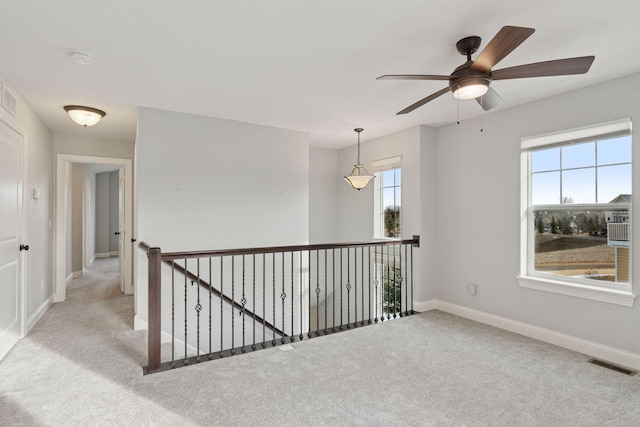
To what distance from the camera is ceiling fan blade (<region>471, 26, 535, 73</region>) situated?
1590mm

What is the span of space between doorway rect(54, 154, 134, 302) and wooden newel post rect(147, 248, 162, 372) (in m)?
2.30

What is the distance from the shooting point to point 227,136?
4168 mm

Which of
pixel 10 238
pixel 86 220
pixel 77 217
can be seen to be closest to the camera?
pixel 10 238

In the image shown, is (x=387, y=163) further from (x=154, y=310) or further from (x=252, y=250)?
(x=154, y=310)

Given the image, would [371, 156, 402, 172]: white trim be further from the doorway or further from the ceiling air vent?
the ceiling air vent

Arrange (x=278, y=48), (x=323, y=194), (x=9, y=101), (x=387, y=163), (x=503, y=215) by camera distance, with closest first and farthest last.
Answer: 1. (x=278, y=48)
2. (x=9, y=101)
3. (x=503, y=215)
4. (x=387, y=163)
5. (x=323, y=194)

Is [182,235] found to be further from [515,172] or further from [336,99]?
[515,172]

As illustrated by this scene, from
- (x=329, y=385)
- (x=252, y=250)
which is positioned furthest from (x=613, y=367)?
(x=252, y=250)

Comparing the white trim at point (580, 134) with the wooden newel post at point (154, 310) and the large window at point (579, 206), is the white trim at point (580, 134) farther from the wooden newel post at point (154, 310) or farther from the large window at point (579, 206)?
the wooden newel post at point (154, 310)

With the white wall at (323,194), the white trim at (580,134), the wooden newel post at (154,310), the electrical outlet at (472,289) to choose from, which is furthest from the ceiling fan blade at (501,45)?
the white wall at (323,194)

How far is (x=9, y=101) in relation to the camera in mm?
2951

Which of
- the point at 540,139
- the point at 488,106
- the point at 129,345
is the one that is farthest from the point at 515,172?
the point at 129,345

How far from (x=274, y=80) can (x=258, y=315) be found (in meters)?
2.88

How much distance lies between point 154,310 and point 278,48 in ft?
7.15
